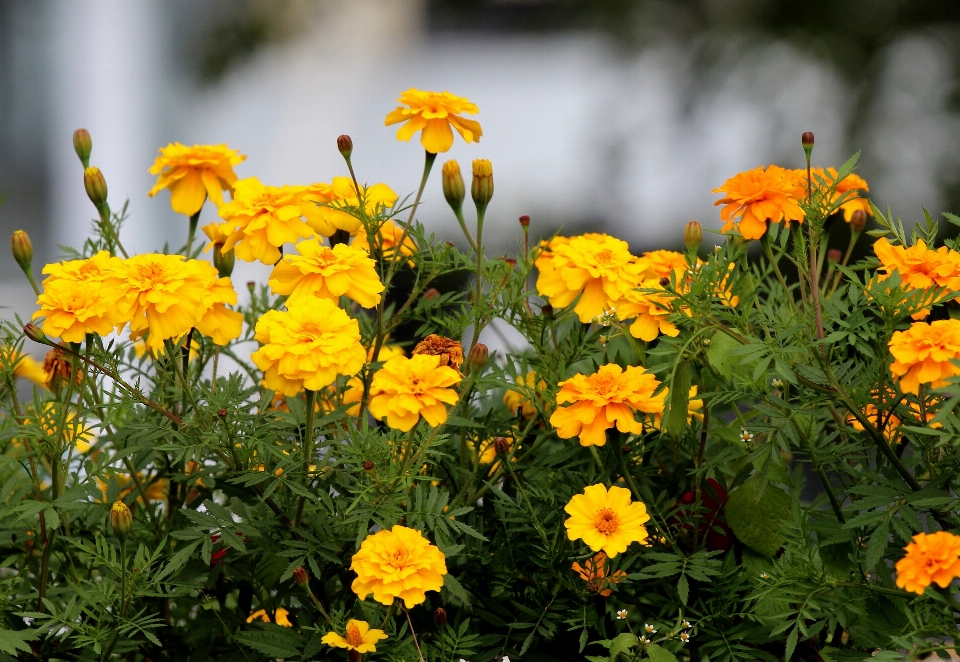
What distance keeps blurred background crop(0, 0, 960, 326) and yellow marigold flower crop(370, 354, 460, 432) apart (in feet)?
12.0

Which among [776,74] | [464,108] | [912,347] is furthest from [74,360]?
[776,74]

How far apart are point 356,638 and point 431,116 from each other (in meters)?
0.56

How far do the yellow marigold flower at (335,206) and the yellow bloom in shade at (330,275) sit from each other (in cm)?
13

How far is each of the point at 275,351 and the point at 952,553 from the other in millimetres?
559

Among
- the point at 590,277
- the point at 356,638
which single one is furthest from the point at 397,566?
the point at 590,277

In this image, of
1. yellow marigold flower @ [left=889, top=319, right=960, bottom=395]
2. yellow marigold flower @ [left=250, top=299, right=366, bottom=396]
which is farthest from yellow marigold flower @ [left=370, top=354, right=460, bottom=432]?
yellow marigold flower @ [left=889, top=319, right=960, bottom=395]

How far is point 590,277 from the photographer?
1082 millimetres

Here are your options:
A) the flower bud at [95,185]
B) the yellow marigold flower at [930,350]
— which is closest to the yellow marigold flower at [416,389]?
the yellow marigold flower at [930,350]

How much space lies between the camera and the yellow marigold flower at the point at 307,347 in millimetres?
876

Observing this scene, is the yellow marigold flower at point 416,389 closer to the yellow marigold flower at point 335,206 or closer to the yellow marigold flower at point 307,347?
the yellow marigold flower at point 307,347

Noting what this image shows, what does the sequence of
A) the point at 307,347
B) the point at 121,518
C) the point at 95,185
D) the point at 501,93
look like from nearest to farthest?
the point at 307,347
the point at 121,518
the point at 95,185
the point at 501,93

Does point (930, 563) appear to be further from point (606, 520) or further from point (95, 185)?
→ point (95, 185)

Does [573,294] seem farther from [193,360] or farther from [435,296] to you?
[193,360]

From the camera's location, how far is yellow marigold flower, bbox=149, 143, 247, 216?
1.25m
